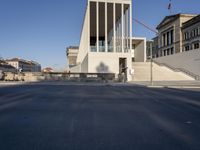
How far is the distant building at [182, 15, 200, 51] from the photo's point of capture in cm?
6883

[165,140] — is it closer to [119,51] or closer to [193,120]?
[193,120]

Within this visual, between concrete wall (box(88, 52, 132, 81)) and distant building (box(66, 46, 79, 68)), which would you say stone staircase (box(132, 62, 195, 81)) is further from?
distant building (box(66, 46, 79, 68))

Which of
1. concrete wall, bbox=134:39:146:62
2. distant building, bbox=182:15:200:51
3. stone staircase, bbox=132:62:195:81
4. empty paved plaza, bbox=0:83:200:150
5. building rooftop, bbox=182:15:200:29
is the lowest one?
empty paved plaza, bbox=0:83:200:150

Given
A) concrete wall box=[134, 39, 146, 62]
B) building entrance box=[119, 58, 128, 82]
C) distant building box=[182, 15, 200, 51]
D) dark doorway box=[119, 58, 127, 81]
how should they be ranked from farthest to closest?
distant building box=[182, 15, 200, 51]
concrete wall box=[134, 39, 146, 62]
dark doorway box=[119, 58, 127, 81]
building entrance box=[119, 58, 128, 82]

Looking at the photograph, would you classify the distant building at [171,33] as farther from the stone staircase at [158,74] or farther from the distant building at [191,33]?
the stone staircase at [158,74]

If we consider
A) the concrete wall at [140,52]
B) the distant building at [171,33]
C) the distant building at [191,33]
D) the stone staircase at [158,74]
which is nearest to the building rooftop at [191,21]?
the distant building at [191,33]

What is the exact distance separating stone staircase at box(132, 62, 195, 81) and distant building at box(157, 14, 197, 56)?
28405 millimetres

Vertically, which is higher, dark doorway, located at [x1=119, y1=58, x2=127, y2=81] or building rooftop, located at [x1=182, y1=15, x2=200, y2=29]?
building rooftop, located at [x1=182, y1=15, x2=200, y2=29]

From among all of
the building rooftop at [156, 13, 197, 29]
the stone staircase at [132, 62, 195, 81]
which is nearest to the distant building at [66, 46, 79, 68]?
the building rooftop at [156, 13, 197, 29]

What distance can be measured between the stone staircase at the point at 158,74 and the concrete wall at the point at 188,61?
206 cm

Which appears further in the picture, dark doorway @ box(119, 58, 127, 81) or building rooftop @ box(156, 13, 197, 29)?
building rooftop @ box(156, 13, 197, 29)

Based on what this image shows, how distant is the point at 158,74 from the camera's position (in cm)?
5025

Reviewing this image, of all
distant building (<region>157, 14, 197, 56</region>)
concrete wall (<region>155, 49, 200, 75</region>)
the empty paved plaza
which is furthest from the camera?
distant building (<region>157, 14, 197, 56</region>)

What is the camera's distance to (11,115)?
9.66 meters
